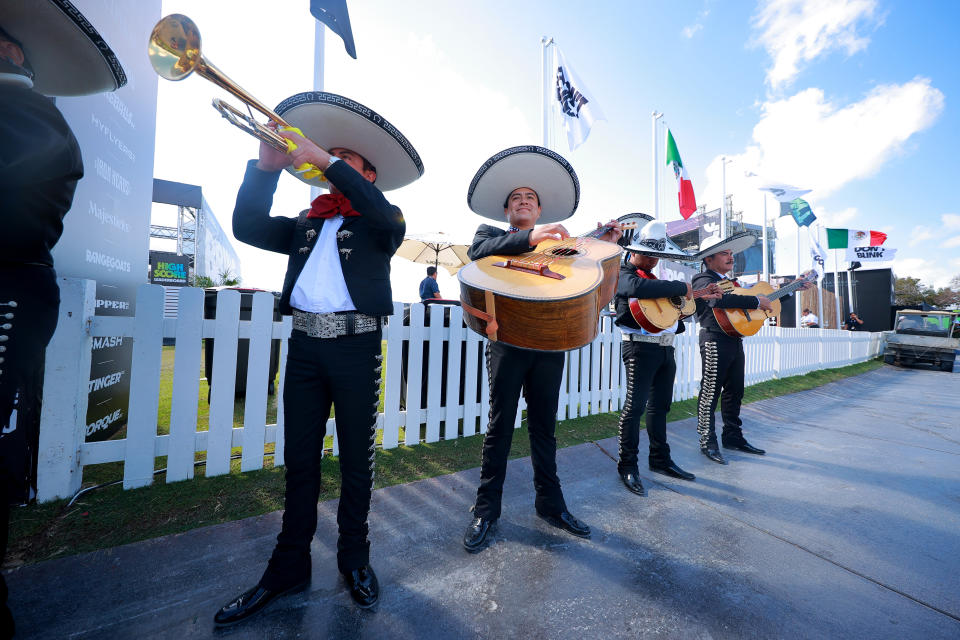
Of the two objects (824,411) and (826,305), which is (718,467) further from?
(826,305)

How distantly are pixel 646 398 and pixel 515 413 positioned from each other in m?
1.45

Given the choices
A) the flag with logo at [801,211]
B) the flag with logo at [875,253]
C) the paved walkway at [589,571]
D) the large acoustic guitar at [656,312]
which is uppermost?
the flag with logo at [801,211]

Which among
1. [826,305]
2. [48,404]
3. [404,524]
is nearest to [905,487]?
[404,524]

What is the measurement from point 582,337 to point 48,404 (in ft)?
10.5

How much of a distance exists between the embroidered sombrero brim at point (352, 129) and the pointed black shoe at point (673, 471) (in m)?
3.10

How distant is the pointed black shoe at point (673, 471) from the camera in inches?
124

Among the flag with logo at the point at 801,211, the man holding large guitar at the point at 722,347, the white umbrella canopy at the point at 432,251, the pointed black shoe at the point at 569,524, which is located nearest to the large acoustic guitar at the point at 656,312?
the man holding large guitar at the point at 722,347

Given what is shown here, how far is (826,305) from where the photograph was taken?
74.1ft

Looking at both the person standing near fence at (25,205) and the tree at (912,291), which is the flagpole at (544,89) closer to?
the person standing near fence at (25,205)

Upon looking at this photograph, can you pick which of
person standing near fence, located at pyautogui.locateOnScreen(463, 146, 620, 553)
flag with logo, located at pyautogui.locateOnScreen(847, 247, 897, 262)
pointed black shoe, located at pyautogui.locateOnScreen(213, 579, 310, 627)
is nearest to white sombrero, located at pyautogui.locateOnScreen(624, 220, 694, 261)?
person standing near fence, located at pyautogui.locateOnScreen(463, 146, 620, 553)

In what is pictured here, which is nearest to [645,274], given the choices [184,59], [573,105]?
[184,59]

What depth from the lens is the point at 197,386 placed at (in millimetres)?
2670

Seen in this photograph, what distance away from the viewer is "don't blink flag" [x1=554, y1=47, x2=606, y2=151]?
7121 millimetres

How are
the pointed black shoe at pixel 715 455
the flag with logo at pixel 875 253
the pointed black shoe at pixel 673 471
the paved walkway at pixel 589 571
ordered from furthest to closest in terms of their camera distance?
the flag with logo at pixel 875 253 < the pointed black shoe at pixel 715 455 < the pointed black shoe at pixel 673 471 < the paved walkway at pixel 589 571
